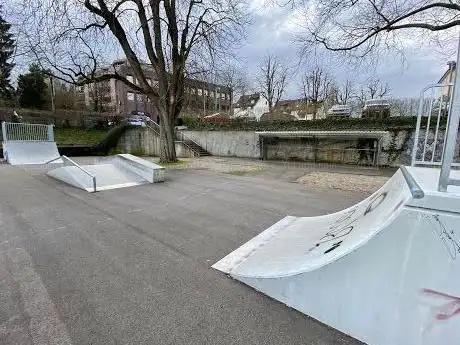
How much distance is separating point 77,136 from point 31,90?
33.5 feet

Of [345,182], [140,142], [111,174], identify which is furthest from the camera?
[140,142]

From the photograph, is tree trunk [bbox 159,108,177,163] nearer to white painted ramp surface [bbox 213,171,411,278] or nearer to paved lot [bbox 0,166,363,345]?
paved lot [bbox 0,166,363,345]

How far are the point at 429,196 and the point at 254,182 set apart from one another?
7185mm

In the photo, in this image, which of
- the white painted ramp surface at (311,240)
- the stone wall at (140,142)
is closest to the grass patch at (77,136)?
the stone wall at (140,142)

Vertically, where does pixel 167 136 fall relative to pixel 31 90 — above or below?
below

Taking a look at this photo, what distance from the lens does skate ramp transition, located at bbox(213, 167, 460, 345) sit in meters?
1.73

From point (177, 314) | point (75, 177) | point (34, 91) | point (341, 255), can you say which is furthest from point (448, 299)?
point (34, 91)

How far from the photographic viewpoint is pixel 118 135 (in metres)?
23.7

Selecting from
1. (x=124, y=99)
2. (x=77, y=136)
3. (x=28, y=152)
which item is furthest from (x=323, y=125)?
(x=124, y=99)

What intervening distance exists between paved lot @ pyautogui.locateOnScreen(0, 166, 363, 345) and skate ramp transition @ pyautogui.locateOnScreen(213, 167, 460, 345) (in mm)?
203

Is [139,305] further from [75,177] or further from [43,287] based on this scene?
[75,177]

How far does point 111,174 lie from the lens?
8758 millimetres

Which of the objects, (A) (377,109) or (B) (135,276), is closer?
(B) (135,276)

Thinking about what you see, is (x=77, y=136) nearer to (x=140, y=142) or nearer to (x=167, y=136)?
(x=140, y=142)
